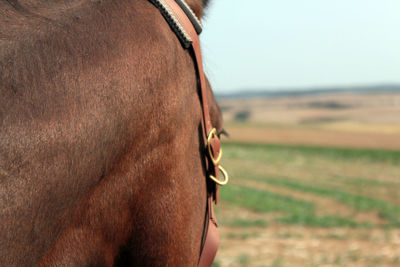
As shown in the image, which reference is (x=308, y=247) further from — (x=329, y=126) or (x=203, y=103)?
(x=329, y=126)

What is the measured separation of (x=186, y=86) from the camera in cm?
120

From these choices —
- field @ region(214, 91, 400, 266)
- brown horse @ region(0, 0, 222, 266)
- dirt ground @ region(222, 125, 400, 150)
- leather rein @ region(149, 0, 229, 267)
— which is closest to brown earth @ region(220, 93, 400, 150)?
dirt ground @ region(222, 125, 400, 150)

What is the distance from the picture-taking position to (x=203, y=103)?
1.29m

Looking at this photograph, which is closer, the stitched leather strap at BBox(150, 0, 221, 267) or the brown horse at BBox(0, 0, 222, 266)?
the brown horse at BBox(0, 0, 222, 266)

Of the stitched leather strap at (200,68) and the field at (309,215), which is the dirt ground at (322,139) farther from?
the stitched leather strap at (200,68)

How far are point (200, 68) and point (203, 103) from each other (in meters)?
0.10

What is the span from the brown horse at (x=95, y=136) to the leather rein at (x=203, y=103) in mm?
26

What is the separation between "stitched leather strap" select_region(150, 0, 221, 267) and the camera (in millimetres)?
1190

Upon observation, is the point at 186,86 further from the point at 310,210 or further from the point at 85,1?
the point at 310,210

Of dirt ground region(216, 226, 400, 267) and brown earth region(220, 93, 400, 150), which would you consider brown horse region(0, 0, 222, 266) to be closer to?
dirt ground region(216, 226, 400, 267)

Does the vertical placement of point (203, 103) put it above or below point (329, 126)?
above

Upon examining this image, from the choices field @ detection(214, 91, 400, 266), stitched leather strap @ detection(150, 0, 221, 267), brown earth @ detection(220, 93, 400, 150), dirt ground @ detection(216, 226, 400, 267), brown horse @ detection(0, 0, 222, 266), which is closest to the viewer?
brown horse @ detection(0, 0, 222, 266)

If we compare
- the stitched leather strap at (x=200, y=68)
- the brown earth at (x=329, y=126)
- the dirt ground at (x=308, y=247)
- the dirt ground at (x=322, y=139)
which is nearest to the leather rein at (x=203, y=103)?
the stitched leather strap at (x=200, y=68)

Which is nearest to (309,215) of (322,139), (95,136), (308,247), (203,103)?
(308,247)
